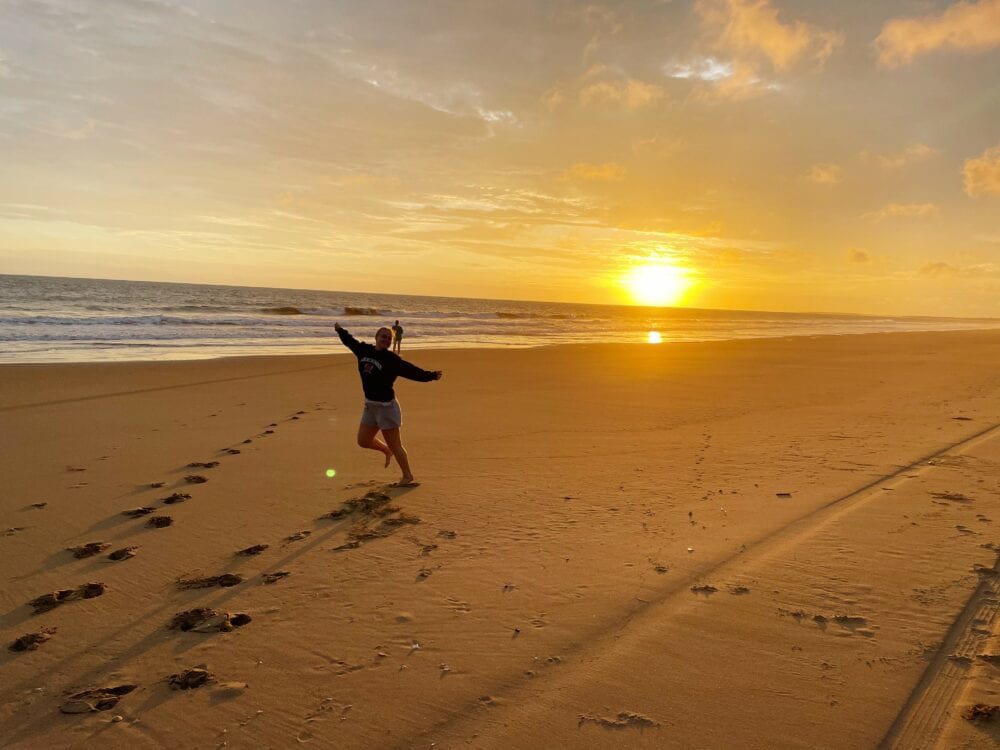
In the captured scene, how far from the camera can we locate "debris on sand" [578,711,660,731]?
300cm

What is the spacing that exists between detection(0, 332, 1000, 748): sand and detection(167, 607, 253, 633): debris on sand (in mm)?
28

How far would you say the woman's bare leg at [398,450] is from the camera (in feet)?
22.6

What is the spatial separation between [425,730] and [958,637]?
11.0 ft

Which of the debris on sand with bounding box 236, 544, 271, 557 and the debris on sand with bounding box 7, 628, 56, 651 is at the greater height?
the debris on sand with bounding box 236, 544, 271, 557

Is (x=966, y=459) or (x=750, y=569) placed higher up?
(x=966, y=459)

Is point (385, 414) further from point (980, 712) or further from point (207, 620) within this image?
point (980, 712)

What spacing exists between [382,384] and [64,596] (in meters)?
3.38

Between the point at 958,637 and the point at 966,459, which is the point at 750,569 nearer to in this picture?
the point at 958,637

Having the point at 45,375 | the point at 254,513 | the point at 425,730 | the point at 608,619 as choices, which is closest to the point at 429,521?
the point at 254,513

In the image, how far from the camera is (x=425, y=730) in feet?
9.78

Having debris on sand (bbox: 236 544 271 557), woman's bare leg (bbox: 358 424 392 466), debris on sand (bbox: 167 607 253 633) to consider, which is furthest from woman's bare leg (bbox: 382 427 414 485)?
debris on sand (bbox: 167 607 253 633)

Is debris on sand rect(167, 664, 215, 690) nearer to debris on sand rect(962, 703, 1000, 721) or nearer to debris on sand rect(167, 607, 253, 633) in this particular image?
debris on sand rect(167, 607, 253, 633)

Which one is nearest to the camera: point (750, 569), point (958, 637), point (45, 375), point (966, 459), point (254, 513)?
point (958, 637)

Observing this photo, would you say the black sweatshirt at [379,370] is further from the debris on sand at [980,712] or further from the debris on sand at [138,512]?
the debris on sand at [980,712]
